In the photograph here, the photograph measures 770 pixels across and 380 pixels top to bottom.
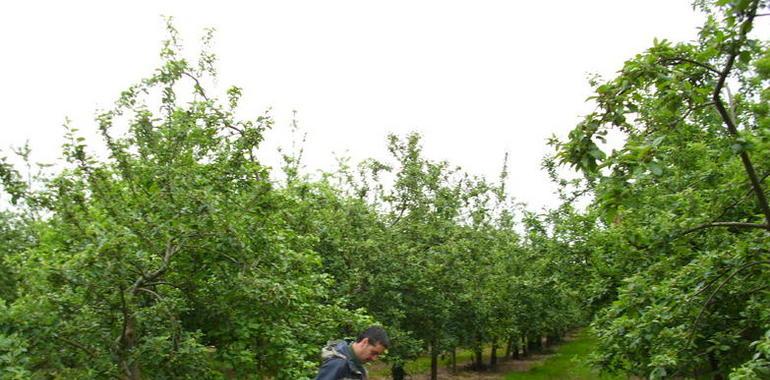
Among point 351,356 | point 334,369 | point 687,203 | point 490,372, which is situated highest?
point 687,203

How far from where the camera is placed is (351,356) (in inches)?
197

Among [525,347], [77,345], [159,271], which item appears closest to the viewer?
[77,345]

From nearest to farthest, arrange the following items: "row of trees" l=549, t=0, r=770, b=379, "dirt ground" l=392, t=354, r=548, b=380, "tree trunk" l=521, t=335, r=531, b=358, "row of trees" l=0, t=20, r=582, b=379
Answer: "row of trees" l=549, t=0, r=770, b=379
"row of trees" l=0, t=20, r=582, b=379
"dirt ground" l=392, t=354, r=548, b=380
"tree trunk" l=521, t=335, r=531, b=358

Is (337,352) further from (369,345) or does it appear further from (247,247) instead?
(247,247)

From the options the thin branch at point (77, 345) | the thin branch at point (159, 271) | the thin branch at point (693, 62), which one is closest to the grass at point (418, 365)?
the thin branch at point (159, 271)

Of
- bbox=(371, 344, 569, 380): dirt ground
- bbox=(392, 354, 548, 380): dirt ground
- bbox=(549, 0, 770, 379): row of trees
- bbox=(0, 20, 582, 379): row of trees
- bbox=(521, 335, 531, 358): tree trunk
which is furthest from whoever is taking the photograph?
bbox=(521, 335, 531, 358): tree trunk

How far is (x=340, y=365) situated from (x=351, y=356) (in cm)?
16

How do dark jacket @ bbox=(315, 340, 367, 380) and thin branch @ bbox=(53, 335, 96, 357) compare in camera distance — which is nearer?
dark jacket @ bbox=(315, 340, 367, 380)

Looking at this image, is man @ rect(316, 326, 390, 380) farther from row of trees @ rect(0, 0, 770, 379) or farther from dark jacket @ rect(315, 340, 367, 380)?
row of trees @ rect(0, 0, 770, 379)

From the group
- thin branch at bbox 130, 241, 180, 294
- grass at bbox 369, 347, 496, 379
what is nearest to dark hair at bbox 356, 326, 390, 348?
thin branch at bbox 130, 241, 180, 294

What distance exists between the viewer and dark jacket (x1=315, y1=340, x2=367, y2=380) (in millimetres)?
4875

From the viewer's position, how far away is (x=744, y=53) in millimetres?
4574

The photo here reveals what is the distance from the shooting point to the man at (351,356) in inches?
192

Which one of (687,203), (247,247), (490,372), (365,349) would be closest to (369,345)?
(365,349)
